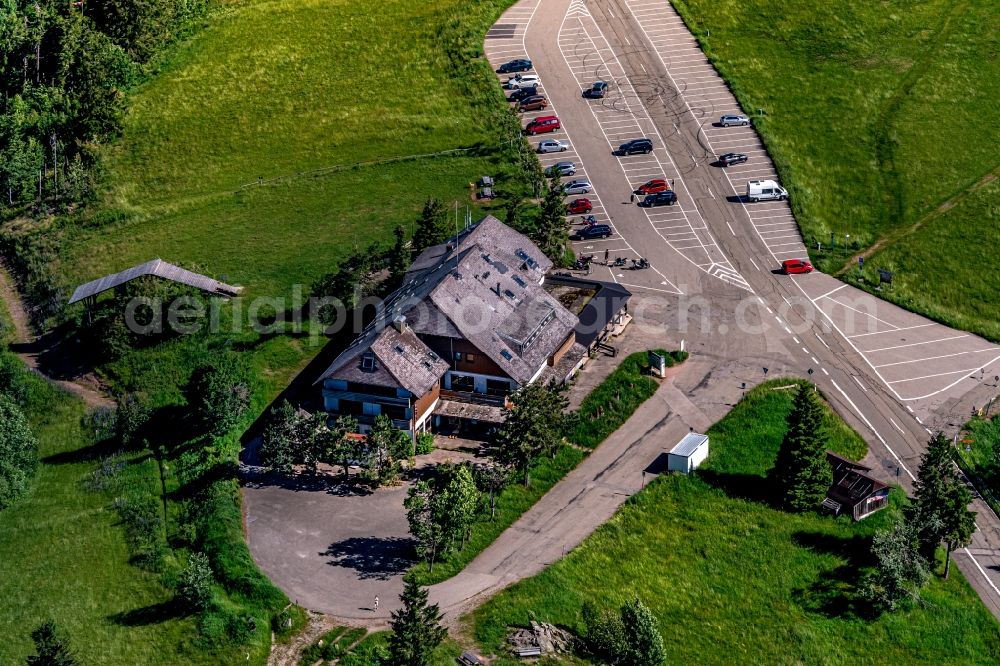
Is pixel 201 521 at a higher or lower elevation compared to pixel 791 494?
higher

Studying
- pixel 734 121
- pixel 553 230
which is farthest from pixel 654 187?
pixel 553 230

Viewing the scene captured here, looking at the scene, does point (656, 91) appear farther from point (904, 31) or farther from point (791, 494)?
point (791, 494)

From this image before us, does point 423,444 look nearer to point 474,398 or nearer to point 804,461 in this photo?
point 474,398

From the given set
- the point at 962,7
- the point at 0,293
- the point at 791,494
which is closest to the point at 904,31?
the point at 962,7

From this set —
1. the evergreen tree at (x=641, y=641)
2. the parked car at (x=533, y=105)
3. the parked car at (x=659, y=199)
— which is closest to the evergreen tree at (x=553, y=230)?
the parked car at (x=659, y=199)

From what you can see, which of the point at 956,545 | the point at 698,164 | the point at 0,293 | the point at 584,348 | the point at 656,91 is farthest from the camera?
the point at 656,91

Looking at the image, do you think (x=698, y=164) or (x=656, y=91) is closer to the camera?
(x=698, y=164)

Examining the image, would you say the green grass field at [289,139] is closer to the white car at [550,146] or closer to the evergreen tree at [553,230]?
the white car at [550,146]
